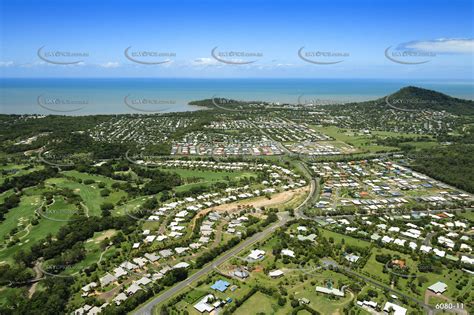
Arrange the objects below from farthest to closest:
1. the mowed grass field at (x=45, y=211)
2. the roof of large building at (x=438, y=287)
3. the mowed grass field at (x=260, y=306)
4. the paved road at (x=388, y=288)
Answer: the mowed grass field at (x=45, y=211) < the roof of large building at (x=438, y=287) < the paved road at (x=388, y=288) < the mowed grass field at (x=260, y=306)

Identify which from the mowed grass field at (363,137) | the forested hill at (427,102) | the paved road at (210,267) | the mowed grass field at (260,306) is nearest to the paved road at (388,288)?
the mowed grass field at (260,306)

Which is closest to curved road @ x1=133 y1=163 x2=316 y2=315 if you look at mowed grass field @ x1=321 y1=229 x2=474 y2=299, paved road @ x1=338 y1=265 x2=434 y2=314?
paved road @ x1=338 y1=265 x2=434 y2=314

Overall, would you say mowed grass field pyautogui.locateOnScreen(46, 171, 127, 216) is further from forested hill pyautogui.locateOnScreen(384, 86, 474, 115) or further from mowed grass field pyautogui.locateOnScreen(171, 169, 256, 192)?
forested hill pyautogui.locateOnScreen(384, 86, 474, 115)

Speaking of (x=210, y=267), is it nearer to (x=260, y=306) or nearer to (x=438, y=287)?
(x=260, y=306)

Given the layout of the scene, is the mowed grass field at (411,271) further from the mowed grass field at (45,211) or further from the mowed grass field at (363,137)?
the mowed grass field at (363,137)

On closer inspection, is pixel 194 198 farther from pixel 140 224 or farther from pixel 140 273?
pixel 140 273

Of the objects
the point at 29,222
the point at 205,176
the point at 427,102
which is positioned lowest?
the point at 29,222

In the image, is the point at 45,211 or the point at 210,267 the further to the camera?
the point at 45,211

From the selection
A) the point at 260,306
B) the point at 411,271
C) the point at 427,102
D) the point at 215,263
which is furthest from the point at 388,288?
the point at 427,102
